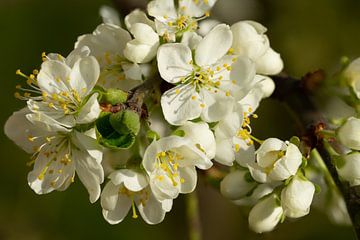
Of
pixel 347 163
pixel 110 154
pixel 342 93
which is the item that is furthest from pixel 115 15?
pixel 347 163

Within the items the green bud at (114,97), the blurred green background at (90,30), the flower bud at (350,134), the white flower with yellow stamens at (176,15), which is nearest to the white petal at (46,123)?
the green bud at (114,97)

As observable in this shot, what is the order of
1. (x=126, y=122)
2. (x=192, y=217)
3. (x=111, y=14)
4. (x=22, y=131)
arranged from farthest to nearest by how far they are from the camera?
(x=111, y=14) < (x=192, y=217) < (x=22, y=131) < (x=126, y=122)

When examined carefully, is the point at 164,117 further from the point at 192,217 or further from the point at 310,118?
the point at 192,217

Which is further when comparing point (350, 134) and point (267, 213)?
point (267, 213)

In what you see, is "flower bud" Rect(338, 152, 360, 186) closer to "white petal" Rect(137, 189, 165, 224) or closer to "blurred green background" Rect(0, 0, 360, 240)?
"white petal" Rect(137, 189, 165, 224)

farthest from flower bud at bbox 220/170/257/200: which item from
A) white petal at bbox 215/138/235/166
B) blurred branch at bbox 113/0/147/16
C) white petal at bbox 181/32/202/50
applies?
blurred branch at bbox 113/0/147/16

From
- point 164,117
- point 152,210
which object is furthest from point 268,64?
point 152,210

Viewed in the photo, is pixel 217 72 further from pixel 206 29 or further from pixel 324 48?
pixel 324 48

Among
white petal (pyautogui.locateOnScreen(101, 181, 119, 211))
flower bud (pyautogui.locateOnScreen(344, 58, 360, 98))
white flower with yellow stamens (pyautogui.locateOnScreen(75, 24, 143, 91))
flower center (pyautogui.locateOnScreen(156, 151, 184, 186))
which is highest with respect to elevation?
white flower with yellow stamens (pyautogui.locateOnScreen(75, 24, 143, 91))
